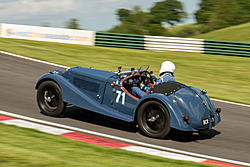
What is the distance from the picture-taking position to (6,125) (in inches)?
289

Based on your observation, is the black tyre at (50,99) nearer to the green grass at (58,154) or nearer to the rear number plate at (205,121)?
the green grass at (58,154)

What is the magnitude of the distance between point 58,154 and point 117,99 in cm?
263

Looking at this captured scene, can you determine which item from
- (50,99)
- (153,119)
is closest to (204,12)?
(50,99)

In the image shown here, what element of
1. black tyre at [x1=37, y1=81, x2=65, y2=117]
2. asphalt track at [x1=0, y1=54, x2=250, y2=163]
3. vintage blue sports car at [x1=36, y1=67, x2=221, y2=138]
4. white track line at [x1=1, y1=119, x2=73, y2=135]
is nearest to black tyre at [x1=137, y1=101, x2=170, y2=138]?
vintage blue sports car at [x1=36, y1=67, x2=221, y2=138]

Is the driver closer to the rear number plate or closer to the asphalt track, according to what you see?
the asphalt track

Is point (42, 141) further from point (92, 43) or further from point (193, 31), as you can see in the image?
point (193, 31)

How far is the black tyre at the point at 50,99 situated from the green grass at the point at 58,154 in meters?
1.44

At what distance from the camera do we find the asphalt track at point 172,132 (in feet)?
24.0

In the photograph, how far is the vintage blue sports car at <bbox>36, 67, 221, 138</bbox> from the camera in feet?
23.7

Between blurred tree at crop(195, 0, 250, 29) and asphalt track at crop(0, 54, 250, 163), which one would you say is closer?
asphalt track at crop(0, 54, 250, 163)

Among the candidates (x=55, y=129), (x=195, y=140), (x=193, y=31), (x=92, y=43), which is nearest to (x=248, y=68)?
(x=92, y=43)

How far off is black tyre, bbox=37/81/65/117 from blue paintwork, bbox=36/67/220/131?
0.13 metres

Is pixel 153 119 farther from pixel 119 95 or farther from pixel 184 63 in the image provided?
pixel 184 63

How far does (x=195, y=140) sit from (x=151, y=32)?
5877 cm
